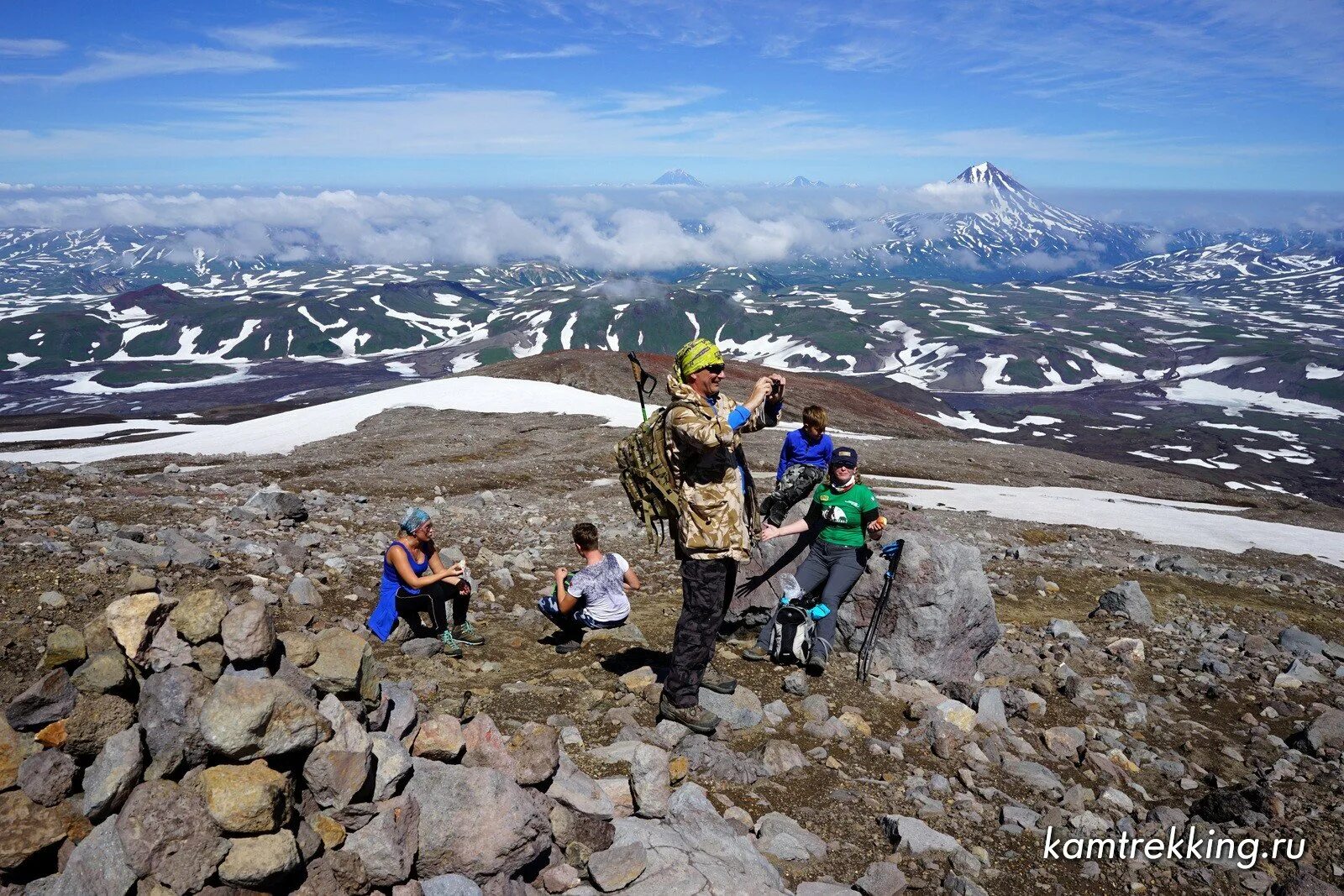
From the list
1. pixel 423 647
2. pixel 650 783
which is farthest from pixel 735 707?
pixel 423 647

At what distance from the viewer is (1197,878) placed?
5.95 meters

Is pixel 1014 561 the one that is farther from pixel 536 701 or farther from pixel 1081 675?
pixel 536 701

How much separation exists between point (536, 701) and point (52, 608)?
497 centimetres

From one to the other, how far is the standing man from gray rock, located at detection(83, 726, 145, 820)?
4165 millimetres

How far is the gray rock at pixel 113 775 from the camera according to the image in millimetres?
4137

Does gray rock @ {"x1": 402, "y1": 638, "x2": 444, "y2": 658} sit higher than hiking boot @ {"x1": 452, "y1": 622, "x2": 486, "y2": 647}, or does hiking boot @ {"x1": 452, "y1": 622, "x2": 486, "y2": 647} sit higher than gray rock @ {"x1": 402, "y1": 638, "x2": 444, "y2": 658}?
gray rock @ {"x1": 402, "y1": 638, "x2": 444, "y2": 658}

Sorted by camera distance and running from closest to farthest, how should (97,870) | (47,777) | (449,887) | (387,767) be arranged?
(97,870), (47,777), (449,887), (387,767)

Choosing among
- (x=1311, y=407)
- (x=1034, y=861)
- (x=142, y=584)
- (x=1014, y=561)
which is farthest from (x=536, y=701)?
(x=1311, y=407)

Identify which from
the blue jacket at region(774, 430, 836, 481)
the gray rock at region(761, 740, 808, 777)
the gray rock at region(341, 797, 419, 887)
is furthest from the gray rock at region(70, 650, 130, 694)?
the blue jacket at region(774, 430, 836, 481)

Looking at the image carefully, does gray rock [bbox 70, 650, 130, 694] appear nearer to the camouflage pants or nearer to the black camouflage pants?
the black camouflage pants

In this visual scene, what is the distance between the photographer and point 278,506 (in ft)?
53.9

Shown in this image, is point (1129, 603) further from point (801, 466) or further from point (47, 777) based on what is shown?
point (47, 777)

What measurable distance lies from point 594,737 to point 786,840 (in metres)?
2.05

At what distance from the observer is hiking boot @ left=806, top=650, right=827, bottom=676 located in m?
8.68
